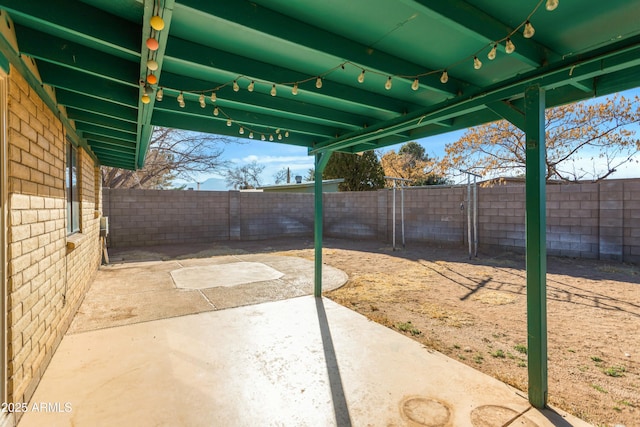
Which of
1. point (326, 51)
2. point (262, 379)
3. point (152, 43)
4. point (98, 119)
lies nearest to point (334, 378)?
point (262, 379)

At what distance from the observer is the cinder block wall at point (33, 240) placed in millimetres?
1861

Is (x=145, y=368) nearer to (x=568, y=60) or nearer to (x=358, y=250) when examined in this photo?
(x=568, y=60)

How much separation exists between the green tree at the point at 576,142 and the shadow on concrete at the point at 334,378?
8116 mm

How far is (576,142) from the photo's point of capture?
969cm

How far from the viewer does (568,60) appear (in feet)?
6.13

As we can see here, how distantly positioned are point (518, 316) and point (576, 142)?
29.0ft

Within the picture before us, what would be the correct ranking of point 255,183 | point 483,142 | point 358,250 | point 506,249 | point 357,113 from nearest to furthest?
point 357,113
point 506,249
point 358,250
point 483,142
point 255,183

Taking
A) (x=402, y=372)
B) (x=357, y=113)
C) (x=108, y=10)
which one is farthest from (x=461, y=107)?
(x=108, y=10)

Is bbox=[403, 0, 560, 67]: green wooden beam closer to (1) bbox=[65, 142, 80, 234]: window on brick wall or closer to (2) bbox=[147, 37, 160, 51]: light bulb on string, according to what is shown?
(2) bbox=[147, 37, 160, 51]: light bulb on string

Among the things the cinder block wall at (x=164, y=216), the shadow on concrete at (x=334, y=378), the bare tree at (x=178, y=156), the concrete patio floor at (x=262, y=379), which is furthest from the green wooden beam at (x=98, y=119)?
the bare tree at (x=178, y=156)

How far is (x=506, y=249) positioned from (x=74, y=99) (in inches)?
357

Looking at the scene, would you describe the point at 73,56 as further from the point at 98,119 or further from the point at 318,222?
the point at 318,222

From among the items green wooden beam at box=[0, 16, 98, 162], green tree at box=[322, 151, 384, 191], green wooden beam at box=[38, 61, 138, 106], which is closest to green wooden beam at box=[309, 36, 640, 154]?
green wooden beam at box=[38, 61, 138, 106]

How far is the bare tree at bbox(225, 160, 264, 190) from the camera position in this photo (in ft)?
99.1
